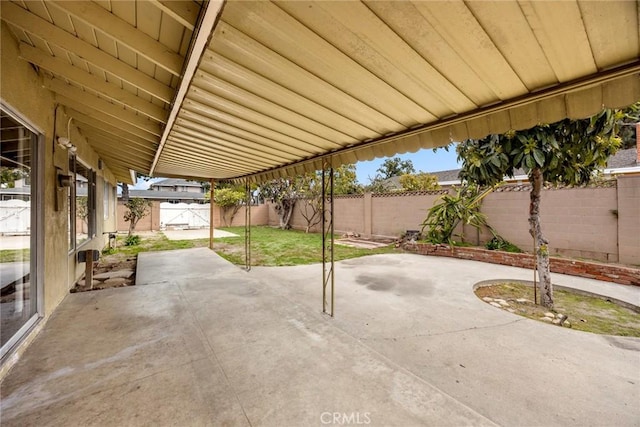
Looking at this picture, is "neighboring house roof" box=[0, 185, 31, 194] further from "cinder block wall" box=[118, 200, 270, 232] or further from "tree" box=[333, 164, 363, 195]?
"cinder block wall" box=[118, 200, 270, 232]

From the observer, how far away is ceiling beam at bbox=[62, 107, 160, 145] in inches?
147

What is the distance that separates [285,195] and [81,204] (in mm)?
11949

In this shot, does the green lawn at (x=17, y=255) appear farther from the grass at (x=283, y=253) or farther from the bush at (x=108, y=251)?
the bush at (x=108, y=251)

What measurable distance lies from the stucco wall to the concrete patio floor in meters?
0.45

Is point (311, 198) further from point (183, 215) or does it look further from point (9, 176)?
point (9, 176)

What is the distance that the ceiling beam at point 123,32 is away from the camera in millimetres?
1628

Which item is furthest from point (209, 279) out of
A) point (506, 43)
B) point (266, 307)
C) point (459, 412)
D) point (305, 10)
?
point (506, 43)

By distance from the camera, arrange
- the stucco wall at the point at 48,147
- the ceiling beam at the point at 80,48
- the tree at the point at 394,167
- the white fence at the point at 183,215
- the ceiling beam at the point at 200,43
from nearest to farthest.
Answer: the ceiling beam at the point at 200,43 → the ceiling beam at the point at 80,48 → the stucco wall at the point at 48,147 → the white fence at the point at 183,215 → the tree at the point at 394,167

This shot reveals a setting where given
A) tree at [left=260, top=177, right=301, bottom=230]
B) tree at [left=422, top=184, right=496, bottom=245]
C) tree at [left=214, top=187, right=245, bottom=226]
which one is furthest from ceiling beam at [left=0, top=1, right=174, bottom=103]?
tree at [left=214, top=187, right=245, bottom=226]

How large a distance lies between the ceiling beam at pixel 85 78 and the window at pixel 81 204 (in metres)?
2.11

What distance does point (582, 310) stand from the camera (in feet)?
13.6

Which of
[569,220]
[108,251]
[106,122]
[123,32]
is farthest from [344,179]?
[123,32]

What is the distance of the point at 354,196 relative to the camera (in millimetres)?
13609

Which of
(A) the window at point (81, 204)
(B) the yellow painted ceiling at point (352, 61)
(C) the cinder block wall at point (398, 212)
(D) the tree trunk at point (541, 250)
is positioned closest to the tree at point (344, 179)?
(C) the cinder block wall at point (398, 212)
